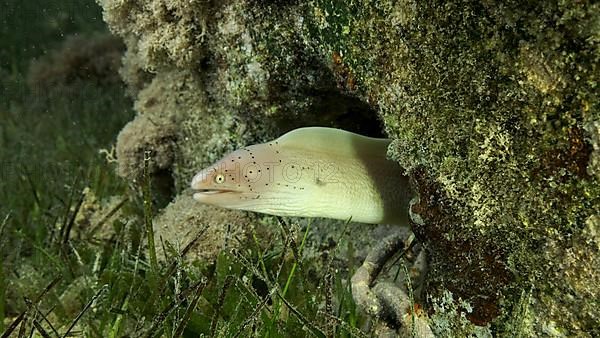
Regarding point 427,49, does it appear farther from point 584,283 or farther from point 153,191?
point 153,191

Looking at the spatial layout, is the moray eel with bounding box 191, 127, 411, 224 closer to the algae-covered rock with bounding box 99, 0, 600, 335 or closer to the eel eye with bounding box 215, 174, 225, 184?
the eel eye with bounding box 215, 174, 225, 184

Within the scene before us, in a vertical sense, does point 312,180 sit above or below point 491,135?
below

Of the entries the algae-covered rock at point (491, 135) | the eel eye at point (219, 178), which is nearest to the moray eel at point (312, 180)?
the eel eye at point (219, 178)

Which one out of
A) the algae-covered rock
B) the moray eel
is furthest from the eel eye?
the algae-covered rock

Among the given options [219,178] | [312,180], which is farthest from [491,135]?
[219,178]

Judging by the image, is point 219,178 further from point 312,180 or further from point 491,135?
point 491,135

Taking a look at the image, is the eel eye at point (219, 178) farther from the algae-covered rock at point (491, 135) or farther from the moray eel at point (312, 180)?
the algae-covered rock at point (491, 135)

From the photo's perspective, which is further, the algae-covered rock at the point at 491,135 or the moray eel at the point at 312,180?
the moray eel at the point at 312,180

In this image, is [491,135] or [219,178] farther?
[219,178]
